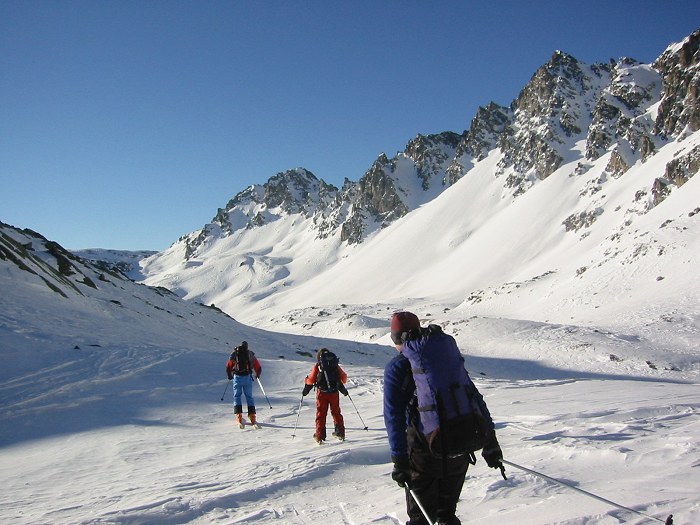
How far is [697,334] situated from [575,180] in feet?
267

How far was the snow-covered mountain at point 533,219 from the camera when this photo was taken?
42.6 metres

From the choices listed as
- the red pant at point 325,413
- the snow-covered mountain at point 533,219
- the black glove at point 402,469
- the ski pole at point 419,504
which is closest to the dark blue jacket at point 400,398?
the black glove at point 402,469

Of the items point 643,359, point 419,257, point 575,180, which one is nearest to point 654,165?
point 575,180

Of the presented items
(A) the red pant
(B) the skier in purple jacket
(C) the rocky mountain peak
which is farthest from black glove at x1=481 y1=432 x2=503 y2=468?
(C) the rocky mountain peak

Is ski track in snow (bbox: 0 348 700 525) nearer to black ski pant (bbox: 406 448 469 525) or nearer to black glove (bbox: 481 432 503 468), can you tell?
black glove (bbox: 481 432 503 468)

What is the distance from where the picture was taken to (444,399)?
360cm

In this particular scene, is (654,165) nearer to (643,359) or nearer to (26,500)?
(643,359)

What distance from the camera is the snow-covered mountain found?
42625 millimetres

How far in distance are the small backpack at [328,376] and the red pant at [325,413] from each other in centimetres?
11

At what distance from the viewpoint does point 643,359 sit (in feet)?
82.5

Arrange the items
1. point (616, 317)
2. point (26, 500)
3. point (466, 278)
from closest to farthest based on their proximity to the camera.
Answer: point (26, 500)
point (616, 317)
point (466, 278)

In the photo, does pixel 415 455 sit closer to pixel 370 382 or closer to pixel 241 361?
pixel 241 361

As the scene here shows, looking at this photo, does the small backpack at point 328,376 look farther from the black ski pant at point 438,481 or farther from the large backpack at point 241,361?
the black ski pant at point 438,481

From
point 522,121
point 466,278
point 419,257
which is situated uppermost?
point 522,121
